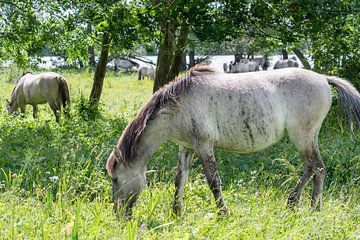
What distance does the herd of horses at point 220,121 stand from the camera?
16.2 ft

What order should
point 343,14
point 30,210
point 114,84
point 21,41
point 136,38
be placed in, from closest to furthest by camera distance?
point 30,210 → point 343,14 → point 136,38 → point 21,41 → point 114,84

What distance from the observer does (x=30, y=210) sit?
440 cm

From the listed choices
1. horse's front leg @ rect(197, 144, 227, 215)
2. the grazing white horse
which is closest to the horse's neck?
the grazing white horse

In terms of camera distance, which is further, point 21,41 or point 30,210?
point 21,41

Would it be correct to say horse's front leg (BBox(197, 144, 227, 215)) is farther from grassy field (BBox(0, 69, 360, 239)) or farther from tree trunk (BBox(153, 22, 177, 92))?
tree trunk (BBox(153, 22, 177, 92))

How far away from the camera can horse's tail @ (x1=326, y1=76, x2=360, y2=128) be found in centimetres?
573

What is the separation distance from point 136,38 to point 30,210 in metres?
5.67

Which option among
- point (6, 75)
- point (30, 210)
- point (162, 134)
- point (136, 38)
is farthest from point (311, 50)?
point (6, 75)

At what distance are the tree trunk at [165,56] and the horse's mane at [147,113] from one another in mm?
5551

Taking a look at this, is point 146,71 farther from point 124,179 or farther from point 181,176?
point 124,179

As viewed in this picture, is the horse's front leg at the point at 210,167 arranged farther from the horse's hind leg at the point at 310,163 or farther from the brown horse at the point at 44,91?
the brown horse at the point at 44,91

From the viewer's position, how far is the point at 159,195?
5.02 m

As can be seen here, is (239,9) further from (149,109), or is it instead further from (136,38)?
(149,109)

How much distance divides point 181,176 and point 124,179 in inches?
28.7
